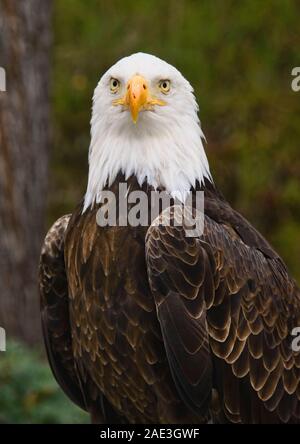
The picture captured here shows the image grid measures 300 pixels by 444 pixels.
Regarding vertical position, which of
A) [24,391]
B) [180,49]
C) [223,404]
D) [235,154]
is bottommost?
[24,391]

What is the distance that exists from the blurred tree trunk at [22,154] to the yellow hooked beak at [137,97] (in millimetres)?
3094

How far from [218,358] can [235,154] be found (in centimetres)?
564

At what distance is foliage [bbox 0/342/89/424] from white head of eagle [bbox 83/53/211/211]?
76.2 inches

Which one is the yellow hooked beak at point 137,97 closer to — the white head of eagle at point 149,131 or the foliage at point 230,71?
the white head of eagle at point 149,131

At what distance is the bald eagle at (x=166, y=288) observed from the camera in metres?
5.47

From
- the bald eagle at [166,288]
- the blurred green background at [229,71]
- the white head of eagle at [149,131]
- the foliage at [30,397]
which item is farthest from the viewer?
the blurred green background at [229,71]

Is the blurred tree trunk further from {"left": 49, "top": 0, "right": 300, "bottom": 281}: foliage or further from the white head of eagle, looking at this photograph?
the white head of eagle

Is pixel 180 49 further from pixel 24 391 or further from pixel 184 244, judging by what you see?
pixel 184 244

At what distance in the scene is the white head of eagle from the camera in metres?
5.64

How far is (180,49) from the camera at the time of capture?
10.9m

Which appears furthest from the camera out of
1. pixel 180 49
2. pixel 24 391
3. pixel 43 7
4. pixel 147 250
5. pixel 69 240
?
pixel 180 49

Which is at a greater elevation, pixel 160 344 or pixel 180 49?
pixel 180 49

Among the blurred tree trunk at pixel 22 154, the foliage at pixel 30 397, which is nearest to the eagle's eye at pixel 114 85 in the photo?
the foliage at pixel 30 397
